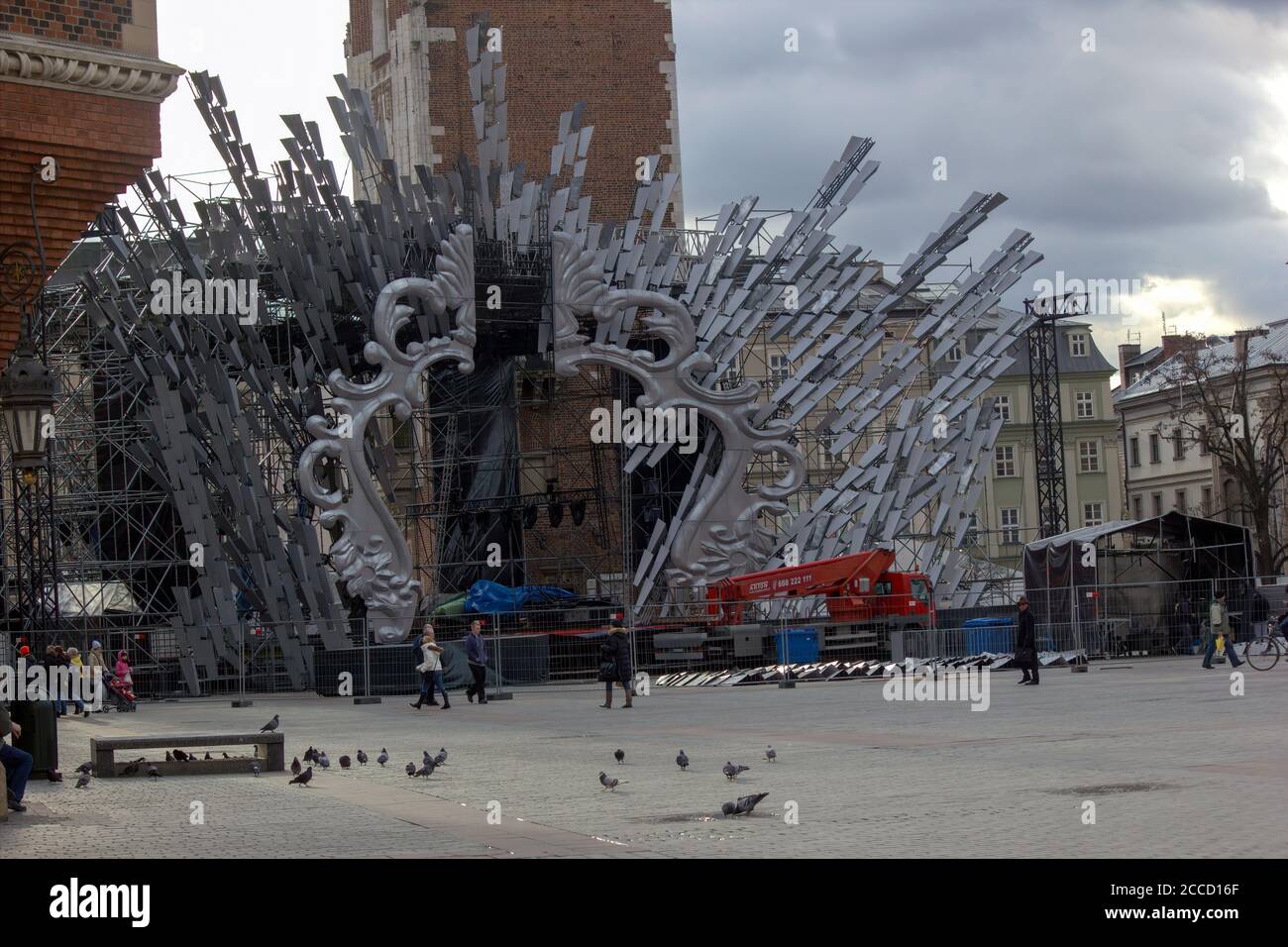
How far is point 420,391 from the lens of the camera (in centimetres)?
4128

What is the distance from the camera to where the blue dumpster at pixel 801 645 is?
36372 mm

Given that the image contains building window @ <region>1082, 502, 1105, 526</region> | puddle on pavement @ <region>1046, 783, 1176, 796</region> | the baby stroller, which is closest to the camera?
puddle on pavement @ <region>1046, 783, 1176, 796</region>

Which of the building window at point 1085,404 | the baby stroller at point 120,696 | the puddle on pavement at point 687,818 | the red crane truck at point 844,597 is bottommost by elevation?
the baby stroller at point 120,696

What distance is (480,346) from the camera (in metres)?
46.6

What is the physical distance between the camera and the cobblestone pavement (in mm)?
10828

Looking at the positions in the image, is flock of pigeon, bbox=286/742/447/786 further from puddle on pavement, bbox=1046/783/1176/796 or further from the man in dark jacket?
the man in dark jacket

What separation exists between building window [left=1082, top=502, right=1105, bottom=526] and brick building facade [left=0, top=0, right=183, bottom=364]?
71.7m

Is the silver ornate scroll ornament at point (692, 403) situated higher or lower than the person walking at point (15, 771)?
higher

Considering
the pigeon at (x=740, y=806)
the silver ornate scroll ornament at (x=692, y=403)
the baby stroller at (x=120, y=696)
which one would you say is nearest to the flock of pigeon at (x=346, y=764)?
the pigeon at (x=740, y=806)

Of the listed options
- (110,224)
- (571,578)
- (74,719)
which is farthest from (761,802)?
(571,578)

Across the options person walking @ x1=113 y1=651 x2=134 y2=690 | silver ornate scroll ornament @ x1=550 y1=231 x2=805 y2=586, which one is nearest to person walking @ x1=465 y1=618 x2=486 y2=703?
person walking @ x1=113 y1=651 x2=134 y2=690

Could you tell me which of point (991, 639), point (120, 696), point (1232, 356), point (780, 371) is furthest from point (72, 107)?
point (1232, 356)

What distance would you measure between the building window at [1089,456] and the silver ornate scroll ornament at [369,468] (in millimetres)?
47700

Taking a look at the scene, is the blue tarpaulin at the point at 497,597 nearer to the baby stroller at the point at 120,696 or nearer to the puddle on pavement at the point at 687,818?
the baby stroller at the point at 120,696
